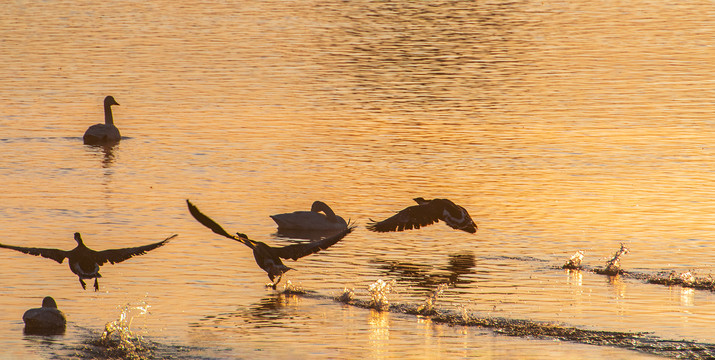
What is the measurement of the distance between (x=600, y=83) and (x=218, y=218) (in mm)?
20140

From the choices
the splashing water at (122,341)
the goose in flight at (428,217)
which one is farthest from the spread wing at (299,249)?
the goose in flight at (428,217)

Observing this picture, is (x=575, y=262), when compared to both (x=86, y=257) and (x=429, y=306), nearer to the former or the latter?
(x=429, y=306)

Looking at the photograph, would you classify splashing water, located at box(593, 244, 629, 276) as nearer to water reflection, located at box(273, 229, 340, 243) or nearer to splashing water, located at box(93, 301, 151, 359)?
water reflection, located at box(273, 229, 340, 243)

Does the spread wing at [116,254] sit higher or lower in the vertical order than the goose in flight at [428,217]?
lower

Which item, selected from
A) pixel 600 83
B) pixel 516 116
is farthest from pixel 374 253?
pixel 600 83

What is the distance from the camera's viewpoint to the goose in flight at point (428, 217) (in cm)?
1786

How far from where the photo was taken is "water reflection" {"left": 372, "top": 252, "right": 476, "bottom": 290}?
16.0m

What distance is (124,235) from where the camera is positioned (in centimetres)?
1839

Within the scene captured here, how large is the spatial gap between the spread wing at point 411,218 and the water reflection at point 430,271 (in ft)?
2.82

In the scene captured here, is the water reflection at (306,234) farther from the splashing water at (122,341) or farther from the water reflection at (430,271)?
the splashing water at (122,341)

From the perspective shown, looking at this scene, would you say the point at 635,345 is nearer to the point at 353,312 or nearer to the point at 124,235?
the point at 353,312

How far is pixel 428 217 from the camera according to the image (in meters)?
18.2

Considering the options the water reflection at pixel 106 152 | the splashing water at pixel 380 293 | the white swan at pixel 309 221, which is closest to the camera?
the splashing water at pixel 380 293

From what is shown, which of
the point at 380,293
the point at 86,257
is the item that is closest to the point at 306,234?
the point at 380,293
